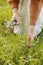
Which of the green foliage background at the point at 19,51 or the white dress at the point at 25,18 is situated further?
the white dress at the point at 25,18

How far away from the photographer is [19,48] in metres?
3.07

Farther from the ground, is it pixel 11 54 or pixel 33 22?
pixel 33 22

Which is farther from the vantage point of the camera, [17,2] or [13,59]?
[17,2]

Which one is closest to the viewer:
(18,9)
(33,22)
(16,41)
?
(33,22)

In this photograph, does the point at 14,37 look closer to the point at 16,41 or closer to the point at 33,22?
the point at 16,41

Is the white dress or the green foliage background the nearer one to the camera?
the green foliage background

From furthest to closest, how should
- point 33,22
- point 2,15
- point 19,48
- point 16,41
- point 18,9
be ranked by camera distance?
point 2,15 < point 18,9 < point 16,41 < point 19,48 < point 33,22

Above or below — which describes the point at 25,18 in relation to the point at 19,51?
above

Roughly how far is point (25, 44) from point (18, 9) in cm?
64

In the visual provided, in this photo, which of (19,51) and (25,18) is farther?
(25,18)

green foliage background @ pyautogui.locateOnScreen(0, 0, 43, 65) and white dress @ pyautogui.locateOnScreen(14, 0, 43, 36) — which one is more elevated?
white dress @ pyautogui.locateOnScreen(14, 0, 43, 36)

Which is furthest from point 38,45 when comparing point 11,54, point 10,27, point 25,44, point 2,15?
point 2,15

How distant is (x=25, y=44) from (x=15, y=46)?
0.10 metres

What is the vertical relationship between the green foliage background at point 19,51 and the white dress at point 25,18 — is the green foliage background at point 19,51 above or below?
below
